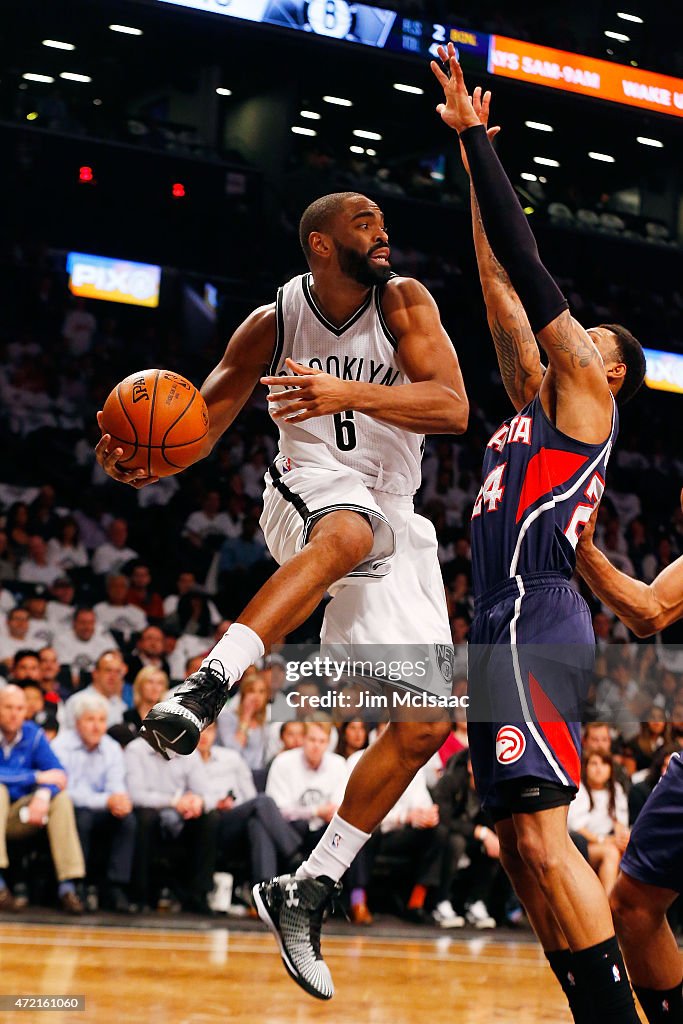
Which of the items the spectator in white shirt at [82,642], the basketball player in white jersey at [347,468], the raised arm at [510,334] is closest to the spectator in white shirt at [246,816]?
the spectator in white shirt at [82,642]

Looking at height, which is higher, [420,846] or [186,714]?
[186,714]

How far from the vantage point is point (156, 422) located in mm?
4020

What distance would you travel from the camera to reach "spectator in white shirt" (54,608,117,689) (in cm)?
852

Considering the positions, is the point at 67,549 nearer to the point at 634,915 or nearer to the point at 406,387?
the point at 406,387

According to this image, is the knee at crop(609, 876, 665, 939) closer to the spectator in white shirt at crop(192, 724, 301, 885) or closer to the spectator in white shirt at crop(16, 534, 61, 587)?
the spectator in white shirt at crop(192, 724, 301, 885)

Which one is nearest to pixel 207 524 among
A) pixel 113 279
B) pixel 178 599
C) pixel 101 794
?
pixel 178 599

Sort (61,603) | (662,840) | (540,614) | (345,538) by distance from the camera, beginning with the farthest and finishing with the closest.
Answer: (61,603), (345,538), (662,840), (540,614)

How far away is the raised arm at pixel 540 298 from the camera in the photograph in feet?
11.5

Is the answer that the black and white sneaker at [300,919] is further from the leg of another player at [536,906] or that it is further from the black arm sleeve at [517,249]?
the black arm sleeve at [517,249]

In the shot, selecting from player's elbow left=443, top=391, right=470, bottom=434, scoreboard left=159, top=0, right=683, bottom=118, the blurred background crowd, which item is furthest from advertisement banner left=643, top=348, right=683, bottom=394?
player's elbow left=443, top=391, right=470, bottom=434

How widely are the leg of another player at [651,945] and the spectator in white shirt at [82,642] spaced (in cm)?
523

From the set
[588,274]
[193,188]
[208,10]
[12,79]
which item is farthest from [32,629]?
[588,274]

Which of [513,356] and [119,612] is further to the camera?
[119,612]

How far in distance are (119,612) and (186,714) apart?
6.14 m
